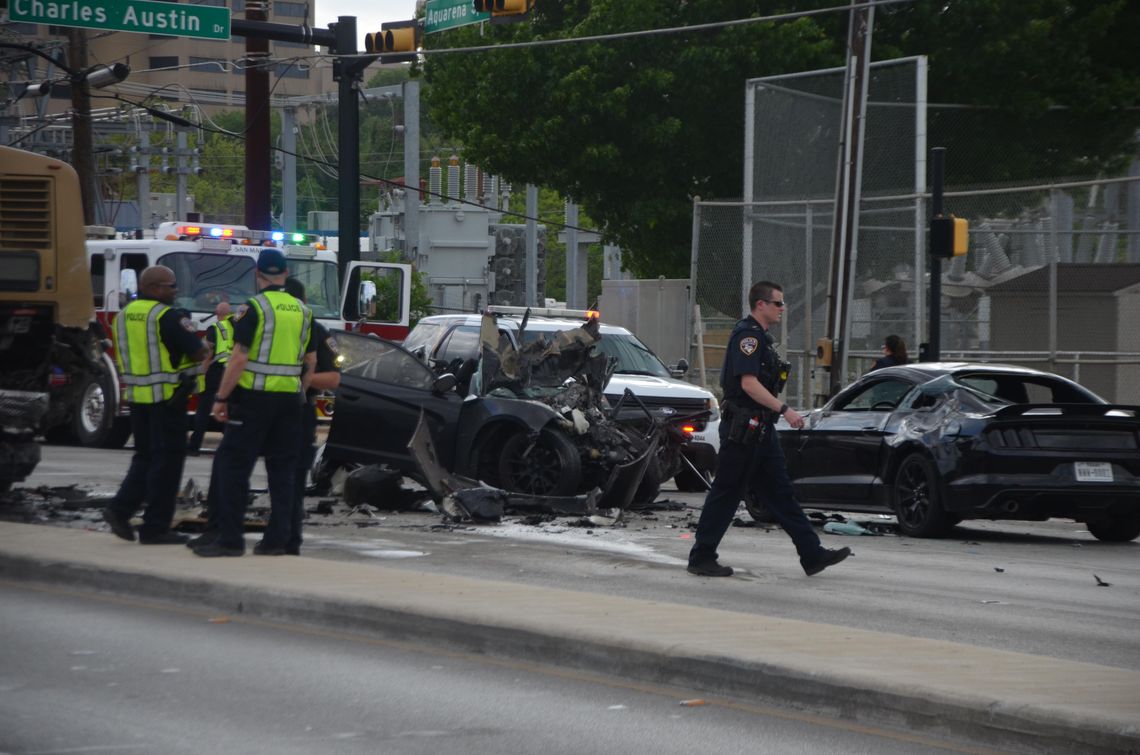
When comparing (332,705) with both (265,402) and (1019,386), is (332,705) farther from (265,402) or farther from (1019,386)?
(1019,386)

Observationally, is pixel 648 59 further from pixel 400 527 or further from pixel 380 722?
pixel 380 722

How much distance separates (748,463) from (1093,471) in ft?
12.6

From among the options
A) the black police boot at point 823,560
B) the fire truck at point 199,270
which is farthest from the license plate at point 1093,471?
the fire truck at point 199,270

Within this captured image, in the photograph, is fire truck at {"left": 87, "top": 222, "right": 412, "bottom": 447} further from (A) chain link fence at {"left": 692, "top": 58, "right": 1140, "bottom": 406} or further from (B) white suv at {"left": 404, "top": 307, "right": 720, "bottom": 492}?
(A) chain link fence at {"left": 692, "top": 58, "right": 1140, "bottom": 406}

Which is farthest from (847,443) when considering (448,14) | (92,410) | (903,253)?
(92,410)

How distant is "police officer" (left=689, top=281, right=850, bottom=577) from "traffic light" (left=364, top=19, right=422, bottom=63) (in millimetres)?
15006

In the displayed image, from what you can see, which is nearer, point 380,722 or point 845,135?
point 380,722

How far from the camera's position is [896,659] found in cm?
749

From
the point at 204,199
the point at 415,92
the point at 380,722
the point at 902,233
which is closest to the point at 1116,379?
the point at 902,233

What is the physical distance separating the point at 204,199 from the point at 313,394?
90629 millimetres

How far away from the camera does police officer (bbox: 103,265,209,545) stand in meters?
11.2

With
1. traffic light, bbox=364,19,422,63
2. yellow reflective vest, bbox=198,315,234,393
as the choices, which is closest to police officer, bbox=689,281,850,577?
yellow reflective vest, bbox=198,315,234,393

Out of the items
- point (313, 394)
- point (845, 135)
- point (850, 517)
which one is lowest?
point (850, 517)

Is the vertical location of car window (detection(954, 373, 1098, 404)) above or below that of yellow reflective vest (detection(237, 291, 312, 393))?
below
